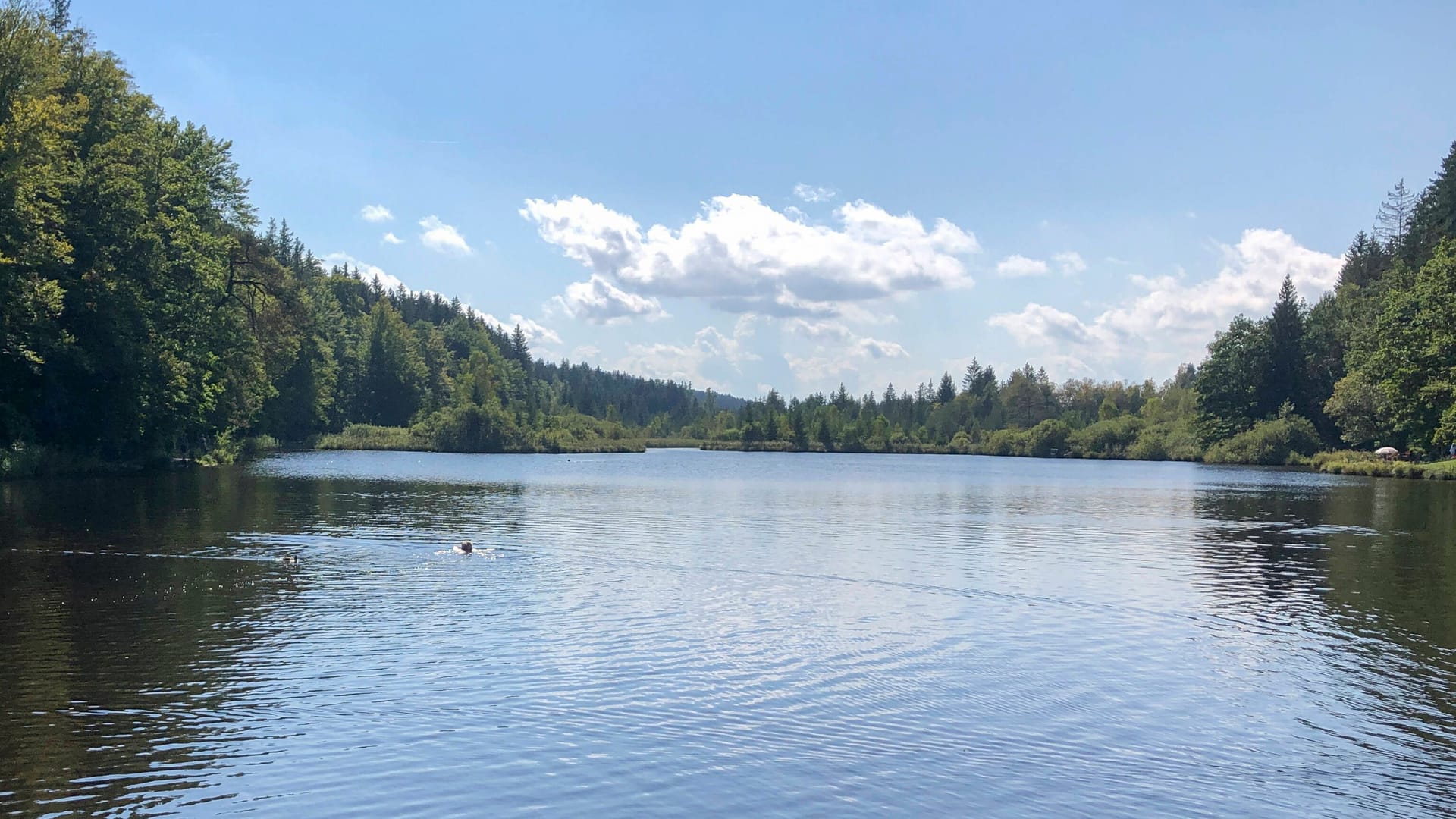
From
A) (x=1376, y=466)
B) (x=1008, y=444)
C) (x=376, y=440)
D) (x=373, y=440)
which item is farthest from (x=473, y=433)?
(x=1376, y=466)

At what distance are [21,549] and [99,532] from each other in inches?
162

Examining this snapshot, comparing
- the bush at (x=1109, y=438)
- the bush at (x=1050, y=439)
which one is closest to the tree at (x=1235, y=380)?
the bush at (x=1109, y=438)

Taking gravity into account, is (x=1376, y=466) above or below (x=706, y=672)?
above

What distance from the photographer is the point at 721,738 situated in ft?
42.3

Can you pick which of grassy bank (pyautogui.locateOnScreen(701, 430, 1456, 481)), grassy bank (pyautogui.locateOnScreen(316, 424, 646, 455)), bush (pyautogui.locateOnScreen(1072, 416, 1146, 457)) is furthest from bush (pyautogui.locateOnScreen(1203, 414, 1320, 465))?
grassy bank (pyautogui.locateOnScreen(316, 424, 646, 455))

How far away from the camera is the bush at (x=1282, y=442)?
119062 mm

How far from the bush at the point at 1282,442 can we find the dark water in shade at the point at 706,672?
305 feet

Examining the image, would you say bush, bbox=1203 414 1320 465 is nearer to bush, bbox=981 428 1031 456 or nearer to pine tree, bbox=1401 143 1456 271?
pine tree, bbox=1401 143 1456 271

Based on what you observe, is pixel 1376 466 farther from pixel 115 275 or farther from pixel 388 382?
pixel 388 382

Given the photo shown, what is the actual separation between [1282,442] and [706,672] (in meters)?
122

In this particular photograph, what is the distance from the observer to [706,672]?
1625cm

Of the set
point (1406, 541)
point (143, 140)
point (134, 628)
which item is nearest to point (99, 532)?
point (134, 628)

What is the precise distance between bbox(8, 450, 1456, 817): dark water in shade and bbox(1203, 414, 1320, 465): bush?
9287 cm

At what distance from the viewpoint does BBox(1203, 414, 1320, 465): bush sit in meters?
119
